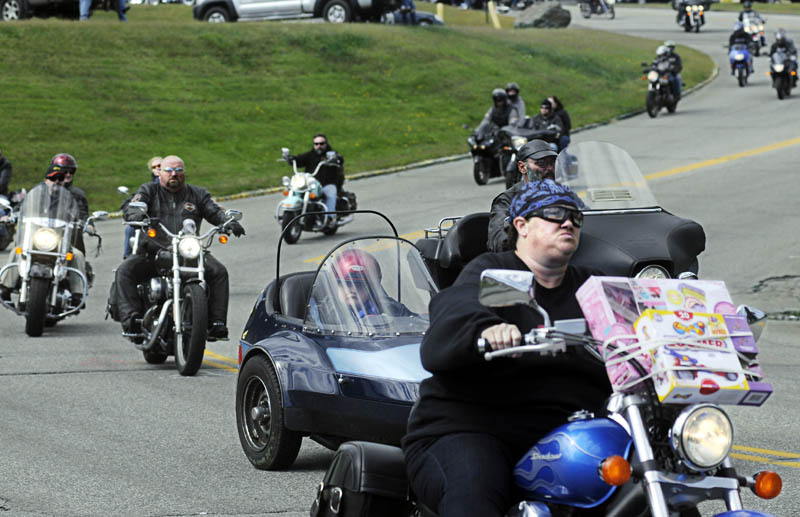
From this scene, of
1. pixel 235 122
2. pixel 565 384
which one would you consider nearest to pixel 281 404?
pixel 565 384

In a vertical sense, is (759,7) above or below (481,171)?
above

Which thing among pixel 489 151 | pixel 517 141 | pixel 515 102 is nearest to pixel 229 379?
pixel 517 141

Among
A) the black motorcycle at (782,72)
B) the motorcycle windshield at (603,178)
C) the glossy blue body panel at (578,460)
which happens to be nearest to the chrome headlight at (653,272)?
the motorcycle windshield at (603,178)

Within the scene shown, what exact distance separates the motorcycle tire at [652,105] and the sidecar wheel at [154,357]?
81.8 feet

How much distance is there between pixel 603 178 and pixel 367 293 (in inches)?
130

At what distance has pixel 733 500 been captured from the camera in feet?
12.1

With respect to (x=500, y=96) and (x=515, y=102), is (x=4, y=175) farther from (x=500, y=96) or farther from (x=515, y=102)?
(x=515, y=102)

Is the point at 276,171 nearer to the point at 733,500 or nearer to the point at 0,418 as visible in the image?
the point at 0,418

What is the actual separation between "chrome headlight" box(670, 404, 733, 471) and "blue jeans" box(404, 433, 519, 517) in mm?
628

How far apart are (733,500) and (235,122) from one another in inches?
1221

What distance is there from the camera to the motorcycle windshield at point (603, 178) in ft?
33.8

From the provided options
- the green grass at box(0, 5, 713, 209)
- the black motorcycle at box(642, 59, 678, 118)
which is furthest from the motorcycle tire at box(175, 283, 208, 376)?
the black motorcycle at box(642, 59, 678, 118)

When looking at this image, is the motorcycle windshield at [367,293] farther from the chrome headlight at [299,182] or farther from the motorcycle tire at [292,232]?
the chrome headlight at [299,182]

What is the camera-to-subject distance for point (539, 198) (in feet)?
14.3
